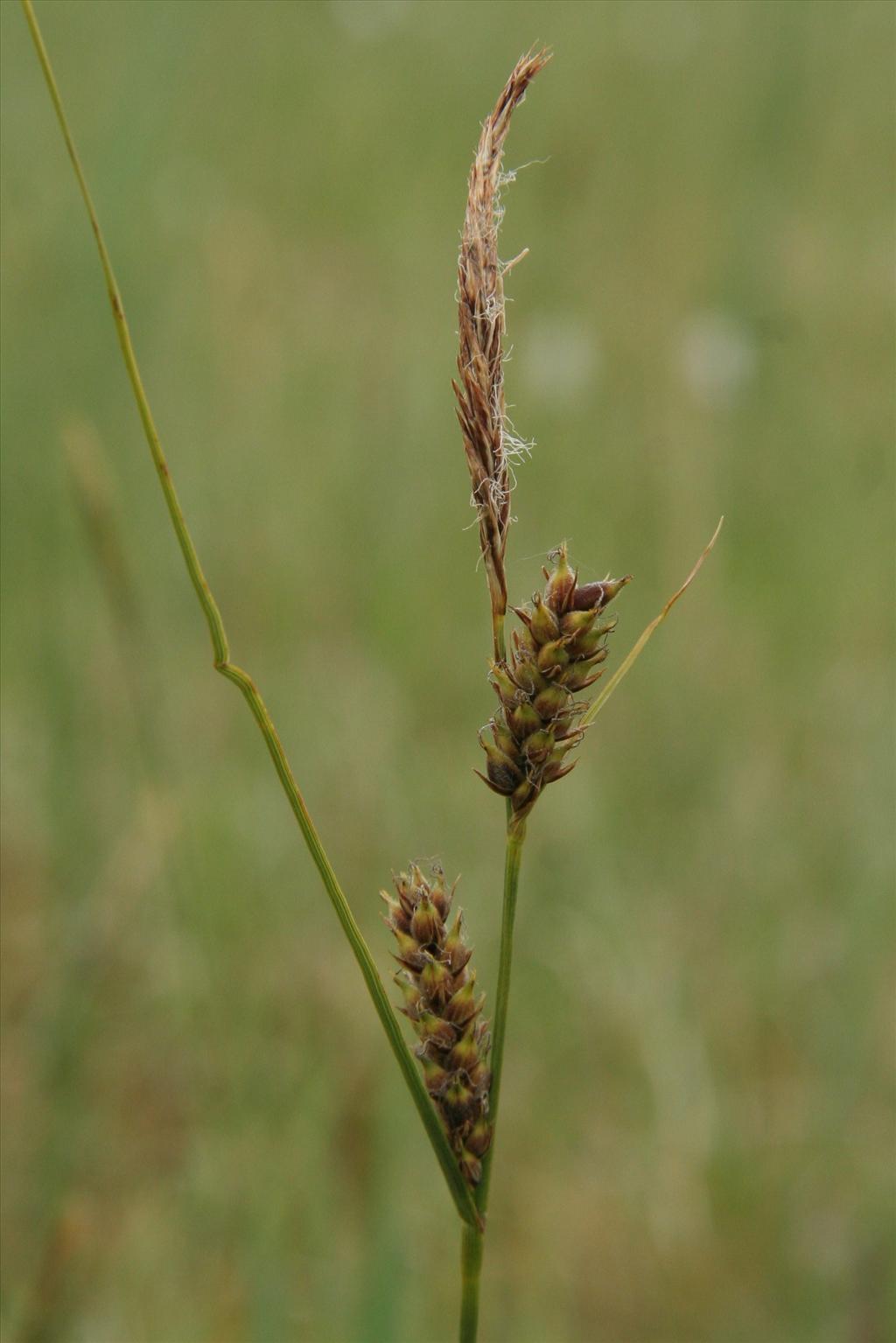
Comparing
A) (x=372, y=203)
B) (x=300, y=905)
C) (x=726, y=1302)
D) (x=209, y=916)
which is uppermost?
(x=372, y=203)

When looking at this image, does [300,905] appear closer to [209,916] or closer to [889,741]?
[209,916]

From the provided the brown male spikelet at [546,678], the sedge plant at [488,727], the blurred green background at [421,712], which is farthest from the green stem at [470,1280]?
the blurred green background at [421,712]

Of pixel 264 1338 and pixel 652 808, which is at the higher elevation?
pixel 264 1338

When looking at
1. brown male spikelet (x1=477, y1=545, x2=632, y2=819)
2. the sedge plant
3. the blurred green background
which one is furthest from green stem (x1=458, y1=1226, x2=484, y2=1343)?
the blurred green background

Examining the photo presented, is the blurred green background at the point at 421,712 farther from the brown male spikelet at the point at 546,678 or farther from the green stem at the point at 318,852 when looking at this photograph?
the brown male spikelet at the point at 546,678

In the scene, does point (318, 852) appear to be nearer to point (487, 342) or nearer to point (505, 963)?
point (505, 963)

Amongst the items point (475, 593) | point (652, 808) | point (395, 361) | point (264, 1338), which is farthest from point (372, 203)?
point (264, 1338)
